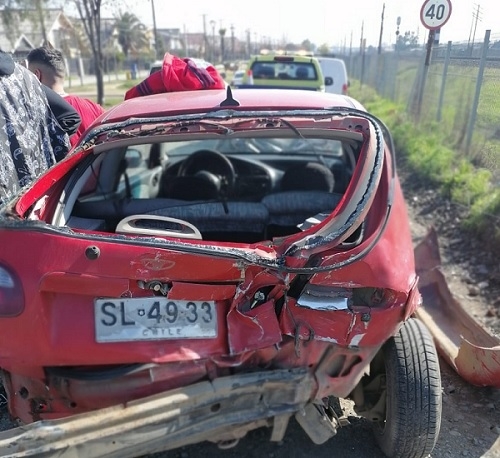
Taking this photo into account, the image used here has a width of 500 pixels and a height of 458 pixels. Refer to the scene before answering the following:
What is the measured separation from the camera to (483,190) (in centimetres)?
616

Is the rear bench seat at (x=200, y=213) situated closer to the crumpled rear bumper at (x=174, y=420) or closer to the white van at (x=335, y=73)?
the crumpled rear bumper at (x=174, y=420)

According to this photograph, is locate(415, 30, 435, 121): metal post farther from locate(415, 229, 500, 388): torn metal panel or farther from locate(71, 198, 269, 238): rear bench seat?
locate(71, 198, 269, 238): rear bench seat

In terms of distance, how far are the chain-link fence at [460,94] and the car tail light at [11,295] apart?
5.51m

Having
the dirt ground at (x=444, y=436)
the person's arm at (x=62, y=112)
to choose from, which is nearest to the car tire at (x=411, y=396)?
the dirt ground at (x=444, y=436)

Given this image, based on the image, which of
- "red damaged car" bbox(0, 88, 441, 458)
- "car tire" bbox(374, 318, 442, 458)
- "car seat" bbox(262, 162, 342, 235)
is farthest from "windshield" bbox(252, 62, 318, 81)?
"car tire" bbox(374, 318, 442, 458)

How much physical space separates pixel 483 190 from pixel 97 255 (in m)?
5.43

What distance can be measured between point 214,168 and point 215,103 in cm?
125

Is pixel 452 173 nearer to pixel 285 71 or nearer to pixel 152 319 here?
pixel 285 71

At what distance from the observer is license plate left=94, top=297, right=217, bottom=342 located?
1.98m

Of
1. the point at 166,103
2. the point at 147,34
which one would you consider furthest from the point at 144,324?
the point at 147,34

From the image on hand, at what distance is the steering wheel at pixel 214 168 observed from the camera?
13.0 ft

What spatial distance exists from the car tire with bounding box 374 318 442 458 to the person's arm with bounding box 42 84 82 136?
2.72 m

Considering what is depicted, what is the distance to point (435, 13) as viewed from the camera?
360 inches

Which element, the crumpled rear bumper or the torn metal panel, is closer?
the crumpled rear bumper
